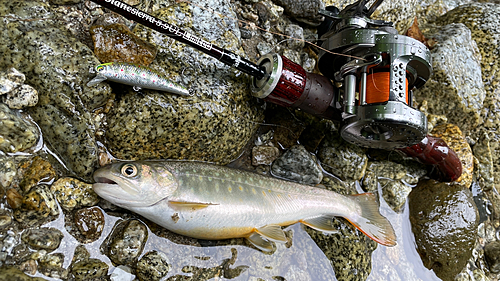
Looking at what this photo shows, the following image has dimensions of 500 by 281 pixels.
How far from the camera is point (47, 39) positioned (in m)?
2.74

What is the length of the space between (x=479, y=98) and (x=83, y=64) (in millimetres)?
5221

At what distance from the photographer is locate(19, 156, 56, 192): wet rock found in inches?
104

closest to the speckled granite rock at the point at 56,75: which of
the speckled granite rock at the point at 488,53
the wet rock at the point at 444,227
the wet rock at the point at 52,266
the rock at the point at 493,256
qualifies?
the wet rock at the point at 52,266

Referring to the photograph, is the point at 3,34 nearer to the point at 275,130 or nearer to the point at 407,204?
the point at 275,130

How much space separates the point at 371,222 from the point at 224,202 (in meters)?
1.67

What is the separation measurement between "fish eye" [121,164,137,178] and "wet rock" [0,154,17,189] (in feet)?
2.74

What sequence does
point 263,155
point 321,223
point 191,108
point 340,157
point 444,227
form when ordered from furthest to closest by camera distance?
point 444,227
point 340,157
point 263,155
point 321,223
point 191,108

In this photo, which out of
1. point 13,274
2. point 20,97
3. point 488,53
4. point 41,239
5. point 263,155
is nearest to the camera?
point 13,274

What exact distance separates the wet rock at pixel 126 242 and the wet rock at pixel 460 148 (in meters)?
3.89

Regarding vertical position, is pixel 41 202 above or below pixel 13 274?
above

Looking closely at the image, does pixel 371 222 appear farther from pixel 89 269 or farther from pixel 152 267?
pixel 89 269

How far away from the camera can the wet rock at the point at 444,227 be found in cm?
402

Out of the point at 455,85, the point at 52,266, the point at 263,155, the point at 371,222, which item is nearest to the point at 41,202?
the point at 52,266

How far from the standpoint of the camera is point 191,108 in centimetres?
308
